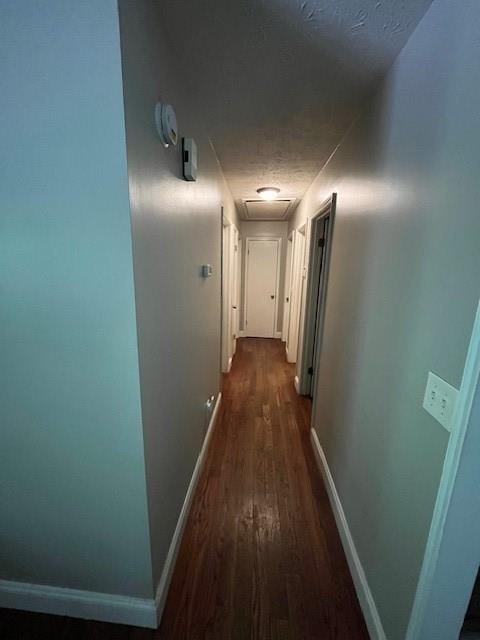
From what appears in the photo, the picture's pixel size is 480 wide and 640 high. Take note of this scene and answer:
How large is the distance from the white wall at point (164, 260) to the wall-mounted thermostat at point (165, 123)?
0.09 feet

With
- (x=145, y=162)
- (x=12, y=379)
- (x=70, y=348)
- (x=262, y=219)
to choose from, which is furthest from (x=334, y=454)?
(x=262, y=219)

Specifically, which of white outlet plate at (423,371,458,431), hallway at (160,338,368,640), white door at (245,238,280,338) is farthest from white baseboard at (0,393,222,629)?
white door at (245,238,280,338)

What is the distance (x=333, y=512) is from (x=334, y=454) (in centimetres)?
33

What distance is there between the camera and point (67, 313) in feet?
2.69

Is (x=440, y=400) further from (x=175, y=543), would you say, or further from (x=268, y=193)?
(x=268, y=193)

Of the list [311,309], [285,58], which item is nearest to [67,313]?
[285,58]

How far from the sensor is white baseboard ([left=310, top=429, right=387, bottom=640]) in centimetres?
102

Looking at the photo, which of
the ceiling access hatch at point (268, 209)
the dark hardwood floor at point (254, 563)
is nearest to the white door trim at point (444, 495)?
the dark hardwood floor at point (254, 563)

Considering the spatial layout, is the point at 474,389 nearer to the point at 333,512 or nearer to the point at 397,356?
the point at 397,356

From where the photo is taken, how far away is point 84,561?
1.04 meters

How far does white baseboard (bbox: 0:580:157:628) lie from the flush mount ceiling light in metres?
3.32

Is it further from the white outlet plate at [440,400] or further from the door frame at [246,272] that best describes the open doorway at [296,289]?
the white outlet plate at [440,400]

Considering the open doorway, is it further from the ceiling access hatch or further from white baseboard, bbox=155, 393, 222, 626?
white baseboard, bbox=155, 393, 222, 626

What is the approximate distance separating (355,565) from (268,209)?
13.2 feet
